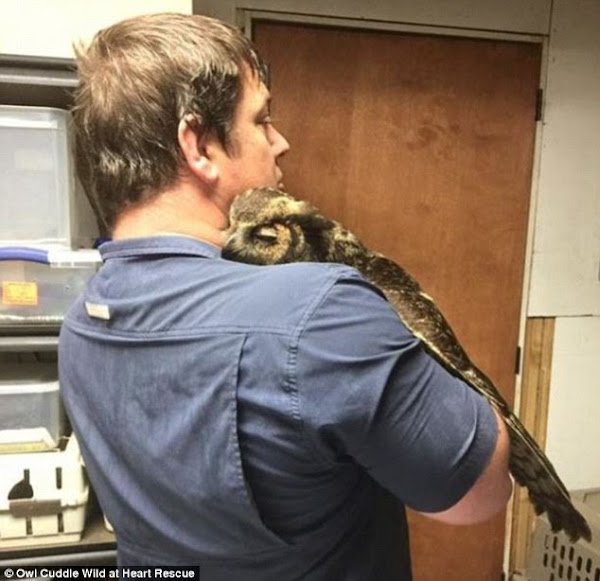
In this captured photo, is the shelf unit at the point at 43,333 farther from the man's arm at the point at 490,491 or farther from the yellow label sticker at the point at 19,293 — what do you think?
the man's arm at the point at 490,491

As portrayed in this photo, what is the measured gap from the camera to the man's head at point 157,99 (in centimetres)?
76

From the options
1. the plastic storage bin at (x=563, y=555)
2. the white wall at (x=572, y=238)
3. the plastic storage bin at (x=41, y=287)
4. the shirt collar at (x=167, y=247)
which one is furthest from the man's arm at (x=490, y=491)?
the white wall at (x=572, y=238)

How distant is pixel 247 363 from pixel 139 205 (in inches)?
10.5

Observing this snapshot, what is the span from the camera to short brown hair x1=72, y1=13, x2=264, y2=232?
763 millimetres

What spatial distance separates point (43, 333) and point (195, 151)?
73 centimetres

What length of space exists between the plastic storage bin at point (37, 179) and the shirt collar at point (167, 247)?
2.15 ft

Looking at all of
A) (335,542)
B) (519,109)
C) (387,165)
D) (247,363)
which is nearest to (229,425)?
(247,363)

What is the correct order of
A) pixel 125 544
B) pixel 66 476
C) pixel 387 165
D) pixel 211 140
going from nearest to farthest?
pixel 211 140 → pixel 125 544 → pixel 66 476 → pixel 387 165

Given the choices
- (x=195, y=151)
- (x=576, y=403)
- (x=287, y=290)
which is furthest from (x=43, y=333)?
(x=576, y=403)

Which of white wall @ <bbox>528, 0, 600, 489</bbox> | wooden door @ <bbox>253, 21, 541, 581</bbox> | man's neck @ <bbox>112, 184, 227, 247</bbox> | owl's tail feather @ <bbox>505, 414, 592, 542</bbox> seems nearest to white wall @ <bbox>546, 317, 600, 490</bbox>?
white wall @ <bbox>528, 0, 600, 489</bbox>

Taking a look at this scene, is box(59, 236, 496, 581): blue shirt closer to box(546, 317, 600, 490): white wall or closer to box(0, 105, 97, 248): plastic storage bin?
box(0, 105, 97, 248): plastic storage bin

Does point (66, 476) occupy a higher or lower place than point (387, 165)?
lower

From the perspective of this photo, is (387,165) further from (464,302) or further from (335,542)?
(335,542)

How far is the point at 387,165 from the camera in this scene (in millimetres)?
2127
